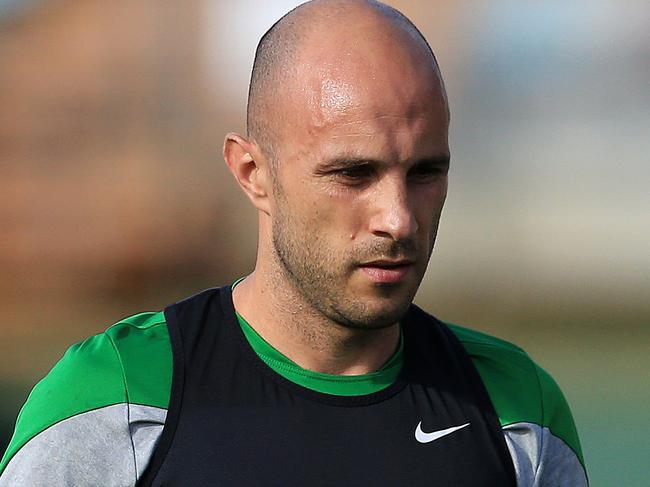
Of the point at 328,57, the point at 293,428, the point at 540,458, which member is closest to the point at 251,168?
the point at 328,57

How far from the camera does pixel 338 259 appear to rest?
1.95 meters

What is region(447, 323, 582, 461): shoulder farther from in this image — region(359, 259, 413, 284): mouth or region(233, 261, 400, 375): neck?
region(359, 259, 413, 284): mouth

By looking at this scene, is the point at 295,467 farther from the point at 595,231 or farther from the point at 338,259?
the point at 595,231

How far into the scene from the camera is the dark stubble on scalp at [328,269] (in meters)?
1.93

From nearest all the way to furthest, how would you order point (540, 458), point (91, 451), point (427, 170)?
point (91, 451), point (427, 170), point (540, 458)

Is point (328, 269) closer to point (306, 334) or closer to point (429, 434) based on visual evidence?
point (306, 334)

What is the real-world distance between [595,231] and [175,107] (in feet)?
13.8

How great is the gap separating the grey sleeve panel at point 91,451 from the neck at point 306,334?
0.28 m

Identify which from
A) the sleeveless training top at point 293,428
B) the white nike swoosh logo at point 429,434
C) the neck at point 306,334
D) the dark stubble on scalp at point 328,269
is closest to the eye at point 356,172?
the dark stubble on scalp at point 328,269

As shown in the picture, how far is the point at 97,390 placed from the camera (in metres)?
1.91

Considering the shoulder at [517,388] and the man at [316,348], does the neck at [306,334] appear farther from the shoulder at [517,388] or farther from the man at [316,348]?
the shoulder at [517,388]

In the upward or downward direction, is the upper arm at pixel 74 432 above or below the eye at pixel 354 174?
below

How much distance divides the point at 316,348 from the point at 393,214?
31 centimetres

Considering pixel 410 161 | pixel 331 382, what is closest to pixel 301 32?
pixel 410 161
